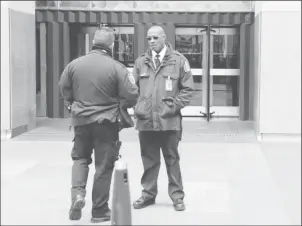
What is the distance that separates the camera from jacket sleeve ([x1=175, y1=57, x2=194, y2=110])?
6.29 metres

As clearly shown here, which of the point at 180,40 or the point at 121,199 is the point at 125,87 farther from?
the point at 180,40

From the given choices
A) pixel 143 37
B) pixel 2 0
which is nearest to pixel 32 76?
pixel 2 0

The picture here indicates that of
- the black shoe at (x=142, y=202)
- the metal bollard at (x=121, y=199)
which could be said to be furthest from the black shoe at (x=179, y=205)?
the metal bollard at (x=121, y=199)

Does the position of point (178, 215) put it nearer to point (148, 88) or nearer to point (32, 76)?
point (148, 88)

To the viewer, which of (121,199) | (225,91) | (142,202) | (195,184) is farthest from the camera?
(225,91)

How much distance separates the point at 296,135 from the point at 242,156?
2.12m

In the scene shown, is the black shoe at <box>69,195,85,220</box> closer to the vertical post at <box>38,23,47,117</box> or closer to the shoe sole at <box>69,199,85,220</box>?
the shoe sole at <box>69,199,85,220</box>

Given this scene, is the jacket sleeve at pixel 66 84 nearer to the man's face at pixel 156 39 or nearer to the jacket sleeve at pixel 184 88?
the man's face at pixel 156 39

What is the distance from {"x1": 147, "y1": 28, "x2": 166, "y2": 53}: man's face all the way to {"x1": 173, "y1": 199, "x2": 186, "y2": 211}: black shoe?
A: 1676mm

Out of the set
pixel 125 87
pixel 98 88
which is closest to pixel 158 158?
pixel 125 87

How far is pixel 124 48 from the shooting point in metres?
16.0

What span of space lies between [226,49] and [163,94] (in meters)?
9.98

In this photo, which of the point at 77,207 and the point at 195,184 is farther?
the point at 195,184

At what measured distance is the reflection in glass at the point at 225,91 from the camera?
1606 centimetres
